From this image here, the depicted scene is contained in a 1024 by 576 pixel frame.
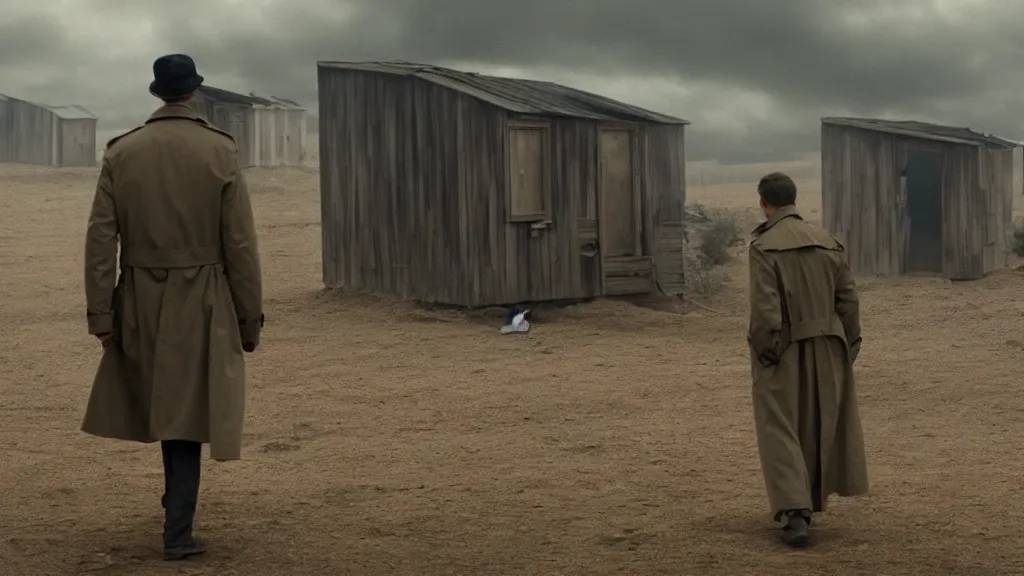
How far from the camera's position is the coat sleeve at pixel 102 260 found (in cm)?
608

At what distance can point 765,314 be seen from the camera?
6.46m

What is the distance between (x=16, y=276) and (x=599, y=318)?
9.89 m

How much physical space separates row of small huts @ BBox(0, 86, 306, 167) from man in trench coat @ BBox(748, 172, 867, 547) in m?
30.4

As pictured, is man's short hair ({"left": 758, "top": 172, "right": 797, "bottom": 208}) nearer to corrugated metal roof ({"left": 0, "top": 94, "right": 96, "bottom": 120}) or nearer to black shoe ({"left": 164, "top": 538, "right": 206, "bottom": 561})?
black shoe ({"left": 164, "top": 538, "right": 206, "bottom": 561})

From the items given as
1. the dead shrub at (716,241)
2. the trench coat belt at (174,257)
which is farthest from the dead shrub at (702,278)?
the trench coat belt at (174,257)

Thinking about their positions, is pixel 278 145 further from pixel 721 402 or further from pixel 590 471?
pixel 590 471

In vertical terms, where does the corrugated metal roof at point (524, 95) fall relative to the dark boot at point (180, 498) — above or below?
above

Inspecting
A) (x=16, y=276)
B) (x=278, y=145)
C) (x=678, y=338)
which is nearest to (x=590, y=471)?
(x=678, y=338)

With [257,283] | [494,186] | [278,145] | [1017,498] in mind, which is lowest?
[1017,498]

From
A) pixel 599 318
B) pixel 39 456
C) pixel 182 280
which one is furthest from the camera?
pixel 599 318

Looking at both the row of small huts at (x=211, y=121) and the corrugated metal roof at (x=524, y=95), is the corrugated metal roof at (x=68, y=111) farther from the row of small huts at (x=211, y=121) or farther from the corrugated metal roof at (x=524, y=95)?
the corrugated metal roof at (x=524, y=95)

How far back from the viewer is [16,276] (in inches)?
848

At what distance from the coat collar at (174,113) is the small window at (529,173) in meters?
10.6

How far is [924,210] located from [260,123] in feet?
72.1
